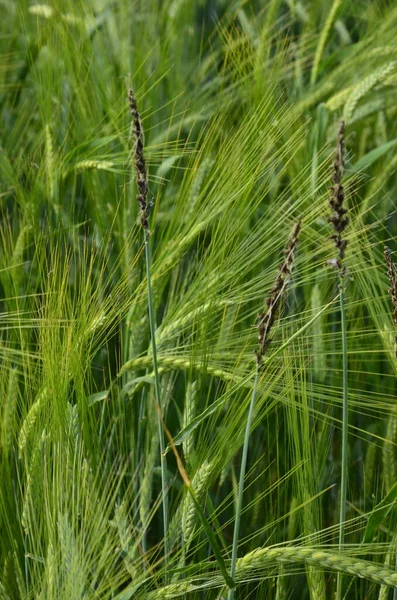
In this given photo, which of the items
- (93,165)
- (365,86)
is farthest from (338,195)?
(365,86)

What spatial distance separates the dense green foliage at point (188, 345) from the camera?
918 mm

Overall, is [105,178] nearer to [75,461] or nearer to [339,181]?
[75,461]

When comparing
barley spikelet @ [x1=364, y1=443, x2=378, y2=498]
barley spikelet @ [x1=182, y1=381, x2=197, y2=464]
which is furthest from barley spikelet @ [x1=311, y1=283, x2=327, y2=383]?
barley spikelet @ [x1=182, y1=381, x2=197, y2=464]

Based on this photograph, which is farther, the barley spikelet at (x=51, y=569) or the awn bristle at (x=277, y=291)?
the barley spikelet at (x=51, y=569)

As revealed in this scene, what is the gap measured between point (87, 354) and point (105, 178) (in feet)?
1.72

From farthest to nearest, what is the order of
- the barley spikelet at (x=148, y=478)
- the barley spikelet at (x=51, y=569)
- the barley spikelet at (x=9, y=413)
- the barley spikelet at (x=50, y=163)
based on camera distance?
the barley spikelet at (x=50, y=163) < the barley spikelet at (x=148, y=478) < the barley spikelet at (x=9, y=413) < the barley spikelet at (x=51, y=569)

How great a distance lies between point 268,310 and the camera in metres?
0.75

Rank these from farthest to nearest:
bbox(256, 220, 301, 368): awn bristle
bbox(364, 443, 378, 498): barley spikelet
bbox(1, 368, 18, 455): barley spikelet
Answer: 1. bbox(364, 443, 378, 498): barley spikelet
2. bbox(1, 368, 18, 455): barley spikelet
3. bbox(256, 220, 301, 368): awn bristle

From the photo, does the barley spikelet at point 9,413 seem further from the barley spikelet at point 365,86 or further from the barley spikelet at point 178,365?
the barley spikelet at point 365,86

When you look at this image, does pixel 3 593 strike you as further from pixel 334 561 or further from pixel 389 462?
pixel 389 462

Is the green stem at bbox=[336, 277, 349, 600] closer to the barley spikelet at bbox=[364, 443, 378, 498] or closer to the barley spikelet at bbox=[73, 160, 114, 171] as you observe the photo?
the barley spikelet at bbox=[364, 443, 378, 498]

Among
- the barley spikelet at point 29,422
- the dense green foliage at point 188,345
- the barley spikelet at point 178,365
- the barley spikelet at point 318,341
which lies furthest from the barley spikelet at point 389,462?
the barley spikelet at point 29,422

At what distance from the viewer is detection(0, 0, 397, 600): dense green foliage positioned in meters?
0.92

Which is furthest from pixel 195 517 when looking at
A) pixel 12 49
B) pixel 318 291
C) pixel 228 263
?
pixel 12 49
